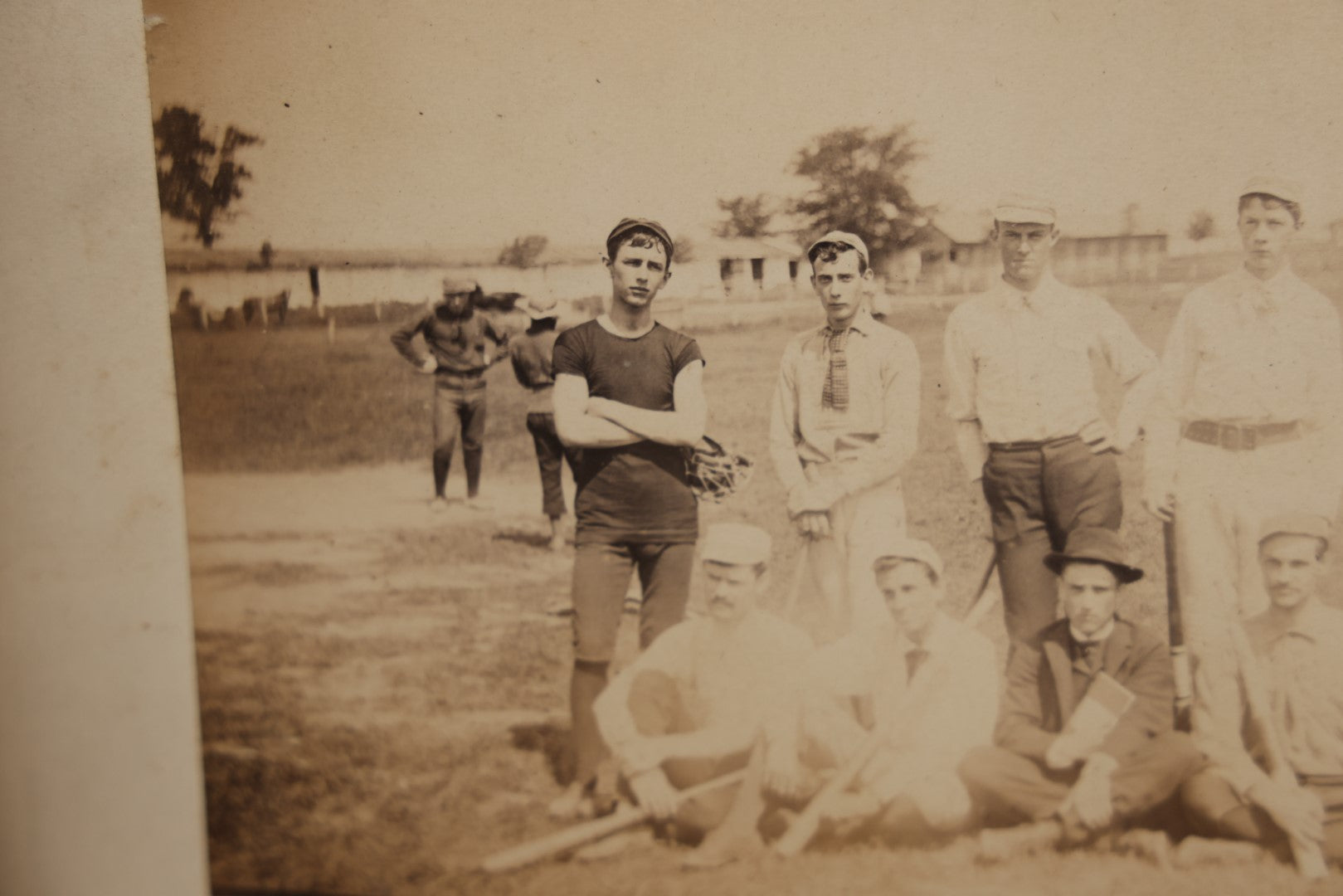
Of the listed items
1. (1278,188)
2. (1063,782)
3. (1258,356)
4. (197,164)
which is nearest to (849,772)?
(1063,782)

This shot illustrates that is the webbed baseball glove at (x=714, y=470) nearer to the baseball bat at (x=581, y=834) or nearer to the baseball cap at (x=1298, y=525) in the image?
the baseball bat at (x=581, y=834)

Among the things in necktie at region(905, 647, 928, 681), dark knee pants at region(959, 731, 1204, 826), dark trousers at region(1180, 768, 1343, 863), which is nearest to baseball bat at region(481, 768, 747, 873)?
necktie at region(905, 647, 928, 681)

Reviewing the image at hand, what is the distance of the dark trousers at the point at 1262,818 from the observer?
267cm

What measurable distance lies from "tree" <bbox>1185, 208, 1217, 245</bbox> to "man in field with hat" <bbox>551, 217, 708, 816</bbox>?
1.47 meters

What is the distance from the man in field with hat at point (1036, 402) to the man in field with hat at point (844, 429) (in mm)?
210

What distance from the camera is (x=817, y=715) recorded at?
280 cm

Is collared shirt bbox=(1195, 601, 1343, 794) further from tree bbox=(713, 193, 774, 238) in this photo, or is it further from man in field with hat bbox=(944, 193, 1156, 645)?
tree bbox=(713, 193, 774, 238)

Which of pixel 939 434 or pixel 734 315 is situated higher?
pixel 734 315

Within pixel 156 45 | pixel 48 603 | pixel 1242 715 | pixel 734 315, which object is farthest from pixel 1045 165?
pixel 48 603

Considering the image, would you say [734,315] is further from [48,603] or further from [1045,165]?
[48,603]

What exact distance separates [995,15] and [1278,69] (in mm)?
812

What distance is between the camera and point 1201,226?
2697 mm

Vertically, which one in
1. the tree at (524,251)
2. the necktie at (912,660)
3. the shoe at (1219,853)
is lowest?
the shoe at (1219,853)

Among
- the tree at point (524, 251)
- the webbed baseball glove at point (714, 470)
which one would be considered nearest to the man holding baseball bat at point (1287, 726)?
the webbed baseball glove at point (714, 470)
